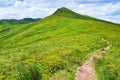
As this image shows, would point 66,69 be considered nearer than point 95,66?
Yes

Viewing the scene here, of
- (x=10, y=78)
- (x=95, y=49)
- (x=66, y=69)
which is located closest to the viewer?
(x=10, y=78)

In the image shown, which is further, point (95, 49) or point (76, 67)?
point (95, 49)

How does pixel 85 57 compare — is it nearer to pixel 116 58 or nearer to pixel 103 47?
pixel 116 58

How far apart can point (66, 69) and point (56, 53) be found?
267 inches

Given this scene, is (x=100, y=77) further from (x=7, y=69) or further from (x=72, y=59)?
(x=7, y=69)

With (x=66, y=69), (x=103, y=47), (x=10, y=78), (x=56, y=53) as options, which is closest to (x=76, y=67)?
(x=66, y=69)

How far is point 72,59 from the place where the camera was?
46312 millimetres

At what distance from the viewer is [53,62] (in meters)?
42.0

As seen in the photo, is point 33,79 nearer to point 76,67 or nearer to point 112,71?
point 76,67

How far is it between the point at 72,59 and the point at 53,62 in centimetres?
538

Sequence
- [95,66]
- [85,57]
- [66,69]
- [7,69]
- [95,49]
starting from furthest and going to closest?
[95,49], [85,57], [95,66], [66,69], [7,69]

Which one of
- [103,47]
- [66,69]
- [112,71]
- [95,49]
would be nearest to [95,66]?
[112,71]

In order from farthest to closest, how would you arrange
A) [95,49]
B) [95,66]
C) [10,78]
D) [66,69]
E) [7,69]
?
1. [95,49]
2. [95,66]
3. [66,69]
4. [7,69]
5. [10,78]

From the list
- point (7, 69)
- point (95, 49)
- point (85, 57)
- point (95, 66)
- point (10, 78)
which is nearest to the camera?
point (10, 78)
